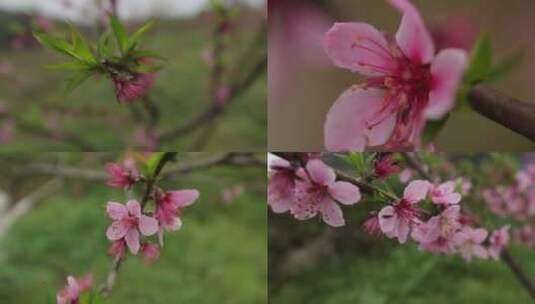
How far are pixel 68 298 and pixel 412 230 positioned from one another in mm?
269

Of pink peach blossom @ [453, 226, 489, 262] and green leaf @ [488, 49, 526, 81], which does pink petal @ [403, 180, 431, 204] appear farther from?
green leaf @ [488, 49, 526, 81]

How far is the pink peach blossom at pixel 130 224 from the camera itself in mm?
552

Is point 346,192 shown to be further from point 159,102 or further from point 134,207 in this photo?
point 159,102

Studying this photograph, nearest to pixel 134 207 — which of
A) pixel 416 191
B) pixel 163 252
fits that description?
pixel 416 191

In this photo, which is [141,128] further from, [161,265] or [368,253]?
[368,253]

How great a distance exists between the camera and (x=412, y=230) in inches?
21.6

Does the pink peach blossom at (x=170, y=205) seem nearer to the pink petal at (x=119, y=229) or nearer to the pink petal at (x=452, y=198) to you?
the pink petal at (x=119, y=229)

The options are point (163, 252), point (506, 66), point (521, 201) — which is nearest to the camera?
point (506, 66)

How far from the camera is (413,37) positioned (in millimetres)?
324

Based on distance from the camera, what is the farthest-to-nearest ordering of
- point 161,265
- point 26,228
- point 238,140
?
point 238,140 < point 26,228 < point 161,265

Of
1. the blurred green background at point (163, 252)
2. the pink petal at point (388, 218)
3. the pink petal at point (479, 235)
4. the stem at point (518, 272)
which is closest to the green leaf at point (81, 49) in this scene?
the pink petal at point (388, 218)

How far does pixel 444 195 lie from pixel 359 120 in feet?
0.76

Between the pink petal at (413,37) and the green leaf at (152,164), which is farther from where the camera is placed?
the green leaf at (152,164)

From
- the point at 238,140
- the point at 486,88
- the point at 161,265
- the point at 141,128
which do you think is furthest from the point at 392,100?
the point at 238,140
